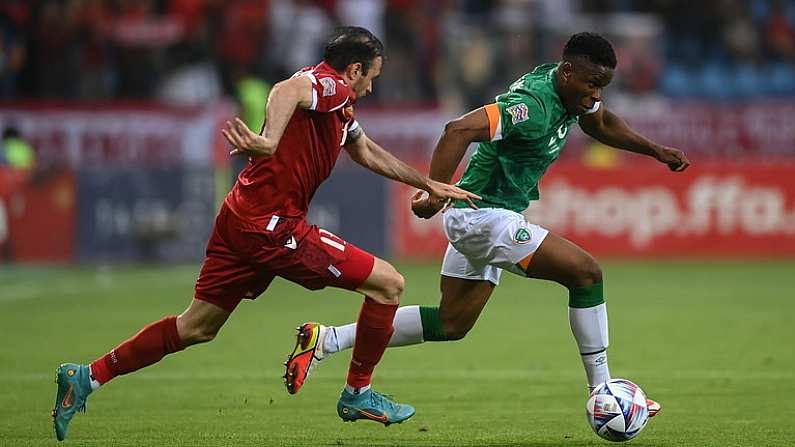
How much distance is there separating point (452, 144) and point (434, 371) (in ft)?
9.28

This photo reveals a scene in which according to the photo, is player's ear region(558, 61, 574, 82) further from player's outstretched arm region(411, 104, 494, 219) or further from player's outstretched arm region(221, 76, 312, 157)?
player's outstretched arm region(221, 76, 312, 157)

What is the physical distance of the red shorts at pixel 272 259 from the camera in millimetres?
6824

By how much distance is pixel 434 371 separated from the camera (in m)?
9.59

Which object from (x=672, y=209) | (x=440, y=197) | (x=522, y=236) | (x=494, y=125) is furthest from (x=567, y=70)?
(x=672, y=209)

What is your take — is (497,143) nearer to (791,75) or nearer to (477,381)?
(477,381)

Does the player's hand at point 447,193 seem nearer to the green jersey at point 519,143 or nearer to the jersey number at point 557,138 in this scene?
the green jersey at point 519,143

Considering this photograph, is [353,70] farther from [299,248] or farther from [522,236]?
[522,236]

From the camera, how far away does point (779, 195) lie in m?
Result: 19.6

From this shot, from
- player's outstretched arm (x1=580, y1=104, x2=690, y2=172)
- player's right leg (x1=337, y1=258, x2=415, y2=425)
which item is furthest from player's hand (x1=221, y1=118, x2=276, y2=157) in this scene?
player's outstretched arm (x1=580, y1=104, x2=690, y2=172)

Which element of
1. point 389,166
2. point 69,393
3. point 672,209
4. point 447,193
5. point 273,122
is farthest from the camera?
point 672,209

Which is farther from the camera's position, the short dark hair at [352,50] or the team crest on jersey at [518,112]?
the team crest on jersey at [518,112]

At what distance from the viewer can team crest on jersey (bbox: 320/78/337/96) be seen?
22.0ft

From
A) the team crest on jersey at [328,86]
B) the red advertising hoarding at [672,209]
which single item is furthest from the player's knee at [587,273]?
the red advertising hoarding at [672,209]

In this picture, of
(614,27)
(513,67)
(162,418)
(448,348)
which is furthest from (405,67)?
(162,418)
